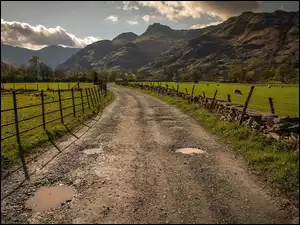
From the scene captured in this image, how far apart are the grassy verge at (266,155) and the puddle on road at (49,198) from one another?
18.6ft

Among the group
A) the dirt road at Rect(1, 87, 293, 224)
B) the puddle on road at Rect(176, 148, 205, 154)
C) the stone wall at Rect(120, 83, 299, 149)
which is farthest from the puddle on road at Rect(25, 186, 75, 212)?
the stone wall at Rect(120, 83, 299, 149)

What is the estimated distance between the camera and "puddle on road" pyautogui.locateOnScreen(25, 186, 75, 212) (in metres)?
6.36

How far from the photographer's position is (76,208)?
6.20 meters

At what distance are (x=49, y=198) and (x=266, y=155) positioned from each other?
7.20 m

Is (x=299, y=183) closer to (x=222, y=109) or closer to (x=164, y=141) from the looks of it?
(x=164, y=141)

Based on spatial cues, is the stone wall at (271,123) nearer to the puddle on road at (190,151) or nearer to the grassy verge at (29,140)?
the puddle on road at (190,151)

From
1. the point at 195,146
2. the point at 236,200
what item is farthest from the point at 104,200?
the point at 195,146

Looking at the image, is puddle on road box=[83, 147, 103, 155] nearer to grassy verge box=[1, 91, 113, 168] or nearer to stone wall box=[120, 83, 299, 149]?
grassy verge box=[1, 91, 113, 168]

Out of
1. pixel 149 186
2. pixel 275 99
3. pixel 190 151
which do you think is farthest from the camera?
pixel 275 99

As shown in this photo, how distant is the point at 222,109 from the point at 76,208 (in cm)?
1510

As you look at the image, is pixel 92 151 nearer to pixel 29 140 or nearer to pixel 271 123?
pixel 29 140

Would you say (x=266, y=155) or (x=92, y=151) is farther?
(x=92, y=151)

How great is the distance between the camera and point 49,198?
22.3ft

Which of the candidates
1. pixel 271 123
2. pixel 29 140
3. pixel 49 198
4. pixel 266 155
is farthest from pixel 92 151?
pixel 271 123
